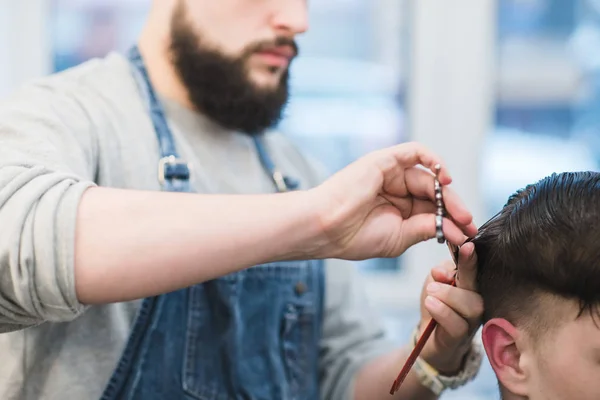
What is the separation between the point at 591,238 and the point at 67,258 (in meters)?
0.60

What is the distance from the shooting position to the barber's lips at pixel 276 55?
1384mm

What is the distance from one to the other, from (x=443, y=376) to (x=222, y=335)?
354 mm

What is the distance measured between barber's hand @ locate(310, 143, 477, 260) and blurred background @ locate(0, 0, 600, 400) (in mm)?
1217

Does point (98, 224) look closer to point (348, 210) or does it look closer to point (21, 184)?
point (21, 184)

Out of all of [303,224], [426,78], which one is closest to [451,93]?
[426,78]

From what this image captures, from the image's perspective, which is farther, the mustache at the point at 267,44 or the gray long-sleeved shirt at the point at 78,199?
the mustache at the point at 267,44

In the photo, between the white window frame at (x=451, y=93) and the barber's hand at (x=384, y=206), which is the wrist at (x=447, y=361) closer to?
the barber's hand at (x=384, y=206)

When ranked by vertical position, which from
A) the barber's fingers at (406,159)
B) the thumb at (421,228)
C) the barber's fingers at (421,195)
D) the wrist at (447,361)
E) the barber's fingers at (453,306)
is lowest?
the wrist at (447,361)

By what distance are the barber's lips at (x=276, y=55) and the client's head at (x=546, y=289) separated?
51cm

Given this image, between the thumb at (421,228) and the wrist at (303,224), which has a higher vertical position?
the wrist at (303,224)

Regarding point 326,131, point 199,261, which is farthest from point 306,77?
point 199,261

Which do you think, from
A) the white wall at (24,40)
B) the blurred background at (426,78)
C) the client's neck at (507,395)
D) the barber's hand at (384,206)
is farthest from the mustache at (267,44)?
the white wall at (24,40)

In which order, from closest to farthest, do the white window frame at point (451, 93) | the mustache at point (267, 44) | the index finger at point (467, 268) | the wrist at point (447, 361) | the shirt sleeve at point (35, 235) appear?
the shirt sleeve at point (35, 235) → the index finger at point (467, 268) → the wrist at point (447, 361) → the mustache at point (267, 44) → the white window frame at point (451, 93)

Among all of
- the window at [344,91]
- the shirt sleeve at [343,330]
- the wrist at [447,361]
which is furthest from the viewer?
the window at [344,91]
